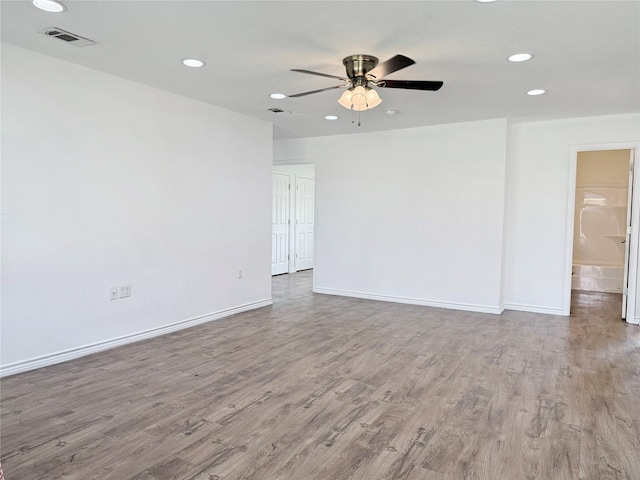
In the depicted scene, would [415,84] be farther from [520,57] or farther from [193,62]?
[193,62]

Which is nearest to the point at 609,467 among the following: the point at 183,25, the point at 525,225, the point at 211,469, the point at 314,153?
the point at 211,469

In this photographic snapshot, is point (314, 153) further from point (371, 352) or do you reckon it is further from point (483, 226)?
point (371, 352)

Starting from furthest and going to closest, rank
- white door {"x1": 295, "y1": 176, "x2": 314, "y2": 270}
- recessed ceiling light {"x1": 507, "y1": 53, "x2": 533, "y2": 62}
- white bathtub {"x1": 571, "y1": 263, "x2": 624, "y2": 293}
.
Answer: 1. white door {"x1": 295, "y1": 176, "x2": 314, "y2": 270}
2. white bathtub {"x1": 571, "y1": 263, "x2": 624, "y2": 293}
3. recessed ceiling light {"x1": 507, "y1": 53, "x2": 533, "y2": 62}

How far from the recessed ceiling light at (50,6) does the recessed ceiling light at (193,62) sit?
93 centimetres

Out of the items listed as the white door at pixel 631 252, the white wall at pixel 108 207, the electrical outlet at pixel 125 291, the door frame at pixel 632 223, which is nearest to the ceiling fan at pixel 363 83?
the white wall at pixel 108 207

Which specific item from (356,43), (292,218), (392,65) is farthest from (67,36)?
(292,218)

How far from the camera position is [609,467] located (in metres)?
2.12

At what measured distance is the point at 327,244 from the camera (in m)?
6.61

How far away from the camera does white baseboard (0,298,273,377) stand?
10.5ft

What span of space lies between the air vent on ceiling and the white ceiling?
0.06 metres

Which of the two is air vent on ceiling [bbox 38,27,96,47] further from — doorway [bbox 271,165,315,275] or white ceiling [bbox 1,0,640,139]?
doorway [bbox 271,165,315,275]

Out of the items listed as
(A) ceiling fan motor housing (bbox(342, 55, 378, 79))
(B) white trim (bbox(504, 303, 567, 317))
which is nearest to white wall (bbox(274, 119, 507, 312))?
(B) white trim (bbox(504, 303, 567, 317))

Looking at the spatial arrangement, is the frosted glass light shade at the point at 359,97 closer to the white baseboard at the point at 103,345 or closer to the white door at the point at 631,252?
the white baseboard at the point at 103,345

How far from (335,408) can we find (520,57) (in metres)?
2.80
